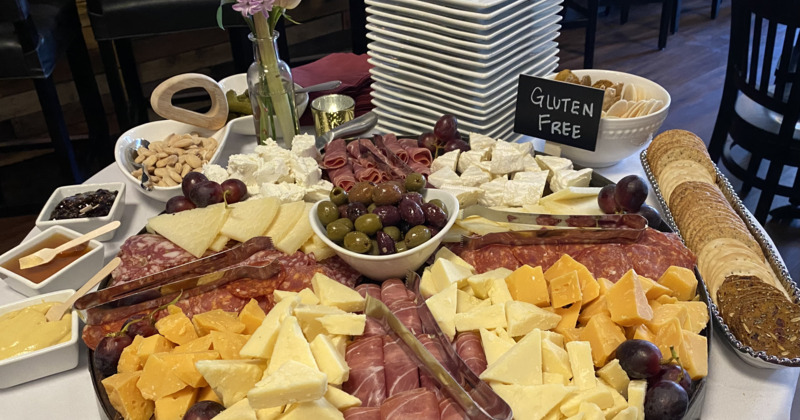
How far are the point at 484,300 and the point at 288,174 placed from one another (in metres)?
0.54

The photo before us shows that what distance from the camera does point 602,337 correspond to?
935 millimetres

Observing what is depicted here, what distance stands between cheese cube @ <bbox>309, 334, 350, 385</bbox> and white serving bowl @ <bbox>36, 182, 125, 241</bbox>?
707 millimetres

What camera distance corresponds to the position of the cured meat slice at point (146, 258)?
117 cm

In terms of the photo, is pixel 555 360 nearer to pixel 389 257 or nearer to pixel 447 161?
pixel 389 257

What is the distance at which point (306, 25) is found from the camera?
12.7 ft

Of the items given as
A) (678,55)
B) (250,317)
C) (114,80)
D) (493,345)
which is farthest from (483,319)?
(678,55)

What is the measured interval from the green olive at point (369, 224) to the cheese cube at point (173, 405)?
0.39 meters

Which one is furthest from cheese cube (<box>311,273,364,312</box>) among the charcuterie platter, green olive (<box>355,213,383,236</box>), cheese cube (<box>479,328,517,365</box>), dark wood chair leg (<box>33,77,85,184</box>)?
dark wood chair leg (<box>33,77,85,184</box>)

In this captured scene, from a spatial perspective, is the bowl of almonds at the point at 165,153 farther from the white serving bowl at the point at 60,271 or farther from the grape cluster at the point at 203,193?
the white serving bowl at the point at 60,271

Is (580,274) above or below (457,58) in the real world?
below

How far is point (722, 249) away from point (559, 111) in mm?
478

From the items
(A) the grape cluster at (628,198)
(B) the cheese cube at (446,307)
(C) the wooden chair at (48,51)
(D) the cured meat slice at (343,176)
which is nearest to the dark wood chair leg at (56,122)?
(C) the wooden chair at (48,51)

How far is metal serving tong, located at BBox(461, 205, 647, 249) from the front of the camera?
1133 millimetres

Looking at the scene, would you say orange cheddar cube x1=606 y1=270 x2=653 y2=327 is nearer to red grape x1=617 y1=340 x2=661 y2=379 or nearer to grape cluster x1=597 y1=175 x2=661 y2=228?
red grape x1=617 y1=340 x2=661 y2=379
